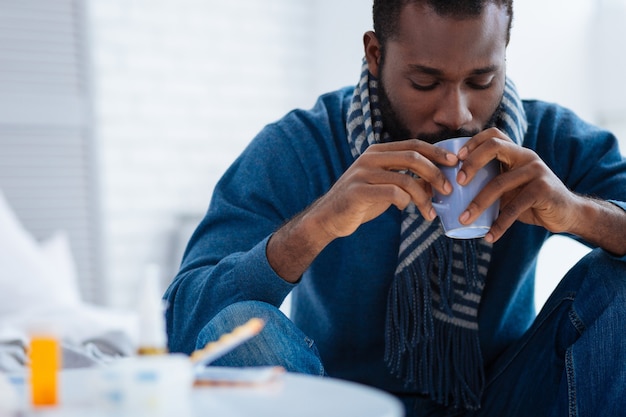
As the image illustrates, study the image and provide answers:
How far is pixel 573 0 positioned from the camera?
11.2 feet

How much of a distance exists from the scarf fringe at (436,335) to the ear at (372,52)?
364 millimetres

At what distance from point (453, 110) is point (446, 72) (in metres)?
0.07

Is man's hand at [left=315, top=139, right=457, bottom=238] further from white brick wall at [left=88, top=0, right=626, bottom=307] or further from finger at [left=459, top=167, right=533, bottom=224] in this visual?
white brick wall at [left=88, top=0, right=626, bottom=307]

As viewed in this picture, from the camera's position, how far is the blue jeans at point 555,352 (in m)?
1.21

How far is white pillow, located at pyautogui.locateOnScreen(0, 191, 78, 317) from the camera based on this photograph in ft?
8.36

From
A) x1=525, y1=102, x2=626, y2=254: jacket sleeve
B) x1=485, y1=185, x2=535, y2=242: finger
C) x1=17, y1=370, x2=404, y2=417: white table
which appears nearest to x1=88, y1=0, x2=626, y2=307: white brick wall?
x1=525, y1=102, x2=626, y2=254: jacket sleeve

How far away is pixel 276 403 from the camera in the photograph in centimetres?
74

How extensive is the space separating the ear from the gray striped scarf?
0.25 ft

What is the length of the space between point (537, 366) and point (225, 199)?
2.13 ft

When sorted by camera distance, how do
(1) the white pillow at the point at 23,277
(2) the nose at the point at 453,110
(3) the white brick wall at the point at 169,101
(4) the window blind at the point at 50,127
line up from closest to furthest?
(2) the nose at the point at 453,110
(1) the white pillow at the point at 23,277
(4) the window blind at the point at 50,127
(3) the white brick wall at the point at 169,101

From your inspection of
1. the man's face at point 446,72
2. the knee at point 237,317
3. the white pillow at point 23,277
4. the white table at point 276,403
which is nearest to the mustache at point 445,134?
the man's face at point 446,72

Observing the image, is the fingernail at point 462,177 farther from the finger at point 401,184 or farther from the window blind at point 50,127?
the window blind at point 50,127

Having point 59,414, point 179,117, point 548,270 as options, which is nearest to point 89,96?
point 179,117

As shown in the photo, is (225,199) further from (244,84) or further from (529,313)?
(244,84)
